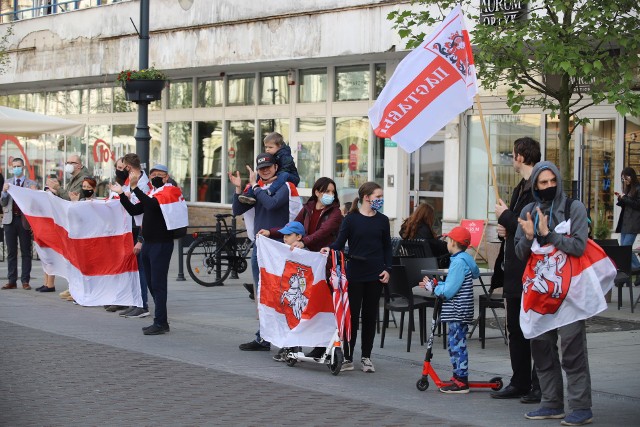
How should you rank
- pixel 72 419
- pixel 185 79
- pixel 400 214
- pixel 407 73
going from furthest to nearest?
pixel 185 79 → pixel 400 214 → pixel 407 73 → pixel 72 419

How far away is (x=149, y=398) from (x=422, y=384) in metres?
2.29

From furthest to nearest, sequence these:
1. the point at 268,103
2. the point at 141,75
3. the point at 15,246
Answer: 1. the point at 268,103
2. the point at 141,75
3. the point at 15,246

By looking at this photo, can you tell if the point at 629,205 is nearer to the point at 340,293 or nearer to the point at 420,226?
the point at 420,226

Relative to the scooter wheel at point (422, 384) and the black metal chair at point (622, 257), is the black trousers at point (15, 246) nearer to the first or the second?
the black metal chair at point (622, 257)

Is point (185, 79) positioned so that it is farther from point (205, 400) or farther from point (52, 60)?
point (205, 400)

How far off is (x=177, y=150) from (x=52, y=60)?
4852 millimetres

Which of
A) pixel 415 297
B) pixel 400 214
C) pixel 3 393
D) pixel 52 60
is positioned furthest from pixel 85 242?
pixel 52 60

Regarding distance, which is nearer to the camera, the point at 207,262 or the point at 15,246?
the point at 15,246

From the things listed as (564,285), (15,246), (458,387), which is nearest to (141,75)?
(15,246)

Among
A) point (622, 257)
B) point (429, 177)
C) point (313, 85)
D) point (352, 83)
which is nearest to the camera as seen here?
point (622, 257)

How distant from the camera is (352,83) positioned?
2666 centimetres

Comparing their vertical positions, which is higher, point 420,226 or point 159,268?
point 420,226

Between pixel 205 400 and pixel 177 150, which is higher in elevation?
pixel 177 150

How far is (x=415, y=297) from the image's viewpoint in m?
12.5
